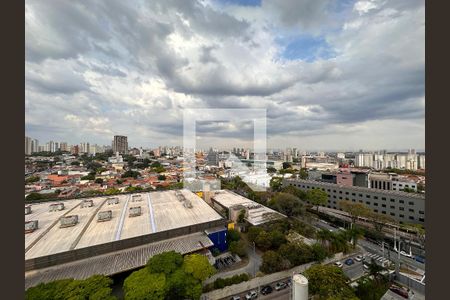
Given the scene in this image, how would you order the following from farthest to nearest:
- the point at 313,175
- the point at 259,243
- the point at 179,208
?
the point at 313,175 < the point at 179,208 < the point at 259,243

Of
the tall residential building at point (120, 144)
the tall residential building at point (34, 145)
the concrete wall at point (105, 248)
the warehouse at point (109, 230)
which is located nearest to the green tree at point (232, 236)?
the warehouse at point (109, 230)

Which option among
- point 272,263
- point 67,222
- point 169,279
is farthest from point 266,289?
point 67,222

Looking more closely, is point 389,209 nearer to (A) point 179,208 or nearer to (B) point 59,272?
(A) point 179,208

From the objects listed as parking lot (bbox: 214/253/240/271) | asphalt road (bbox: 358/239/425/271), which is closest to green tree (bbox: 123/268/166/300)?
parking lot (bbox: 214/253/240/271)

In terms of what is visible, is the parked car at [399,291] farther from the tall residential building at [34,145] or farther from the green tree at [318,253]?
the tall residential building at [34,145]

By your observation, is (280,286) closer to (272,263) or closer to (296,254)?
(272,263)

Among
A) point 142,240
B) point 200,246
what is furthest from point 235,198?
point 142,240

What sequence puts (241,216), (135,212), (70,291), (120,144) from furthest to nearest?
(120,144), (241,216), (135,212), (70,291)
